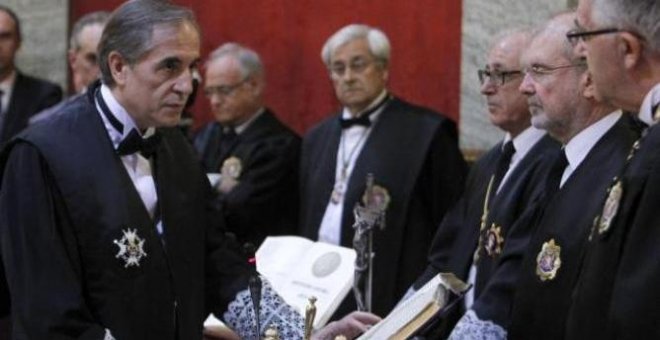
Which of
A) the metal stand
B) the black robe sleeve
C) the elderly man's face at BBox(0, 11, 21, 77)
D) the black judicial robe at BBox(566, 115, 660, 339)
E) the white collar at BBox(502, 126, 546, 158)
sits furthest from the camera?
the elderly man's face at BBox(0, 11, 21, 77)

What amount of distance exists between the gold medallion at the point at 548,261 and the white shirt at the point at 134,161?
1119mm

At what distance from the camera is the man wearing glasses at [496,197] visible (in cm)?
457

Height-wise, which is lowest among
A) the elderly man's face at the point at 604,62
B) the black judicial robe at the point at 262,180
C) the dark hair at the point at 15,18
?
the black judicial robe at the point at 262,180

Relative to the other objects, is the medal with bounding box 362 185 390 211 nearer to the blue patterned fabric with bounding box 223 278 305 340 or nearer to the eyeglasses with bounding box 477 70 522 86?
the eyeglasses with bounding box 477 70 522 86

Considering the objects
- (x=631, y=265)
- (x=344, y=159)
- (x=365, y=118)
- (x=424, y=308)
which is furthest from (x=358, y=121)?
(x=631, y=265)

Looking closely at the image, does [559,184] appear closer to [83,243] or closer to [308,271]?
[308,271]

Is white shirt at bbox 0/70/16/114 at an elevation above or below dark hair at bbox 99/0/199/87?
below

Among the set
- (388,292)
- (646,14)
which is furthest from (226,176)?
(646,14)

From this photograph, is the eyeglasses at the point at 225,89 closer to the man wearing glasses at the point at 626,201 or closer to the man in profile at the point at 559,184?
the man in profile at the point at 559,184

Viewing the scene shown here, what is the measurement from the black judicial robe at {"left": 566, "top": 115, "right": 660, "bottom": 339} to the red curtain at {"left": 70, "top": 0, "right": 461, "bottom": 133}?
423 centimetres

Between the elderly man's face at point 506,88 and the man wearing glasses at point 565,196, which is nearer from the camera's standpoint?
the man wearing glasses at point 565,196

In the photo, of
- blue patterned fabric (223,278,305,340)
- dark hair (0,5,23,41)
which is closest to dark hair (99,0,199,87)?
blue patterned fabric (223,278,305,340)

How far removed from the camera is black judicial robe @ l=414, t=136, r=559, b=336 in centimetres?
436

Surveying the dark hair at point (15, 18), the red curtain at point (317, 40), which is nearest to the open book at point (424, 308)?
the red curtain at point (317, 40)
